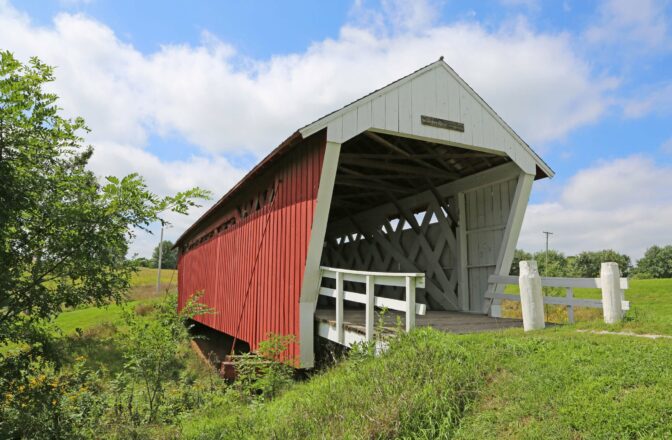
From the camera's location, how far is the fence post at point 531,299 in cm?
566

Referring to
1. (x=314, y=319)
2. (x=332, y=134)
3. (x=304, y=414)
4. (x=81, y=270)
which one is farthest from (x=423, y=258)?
(x=81, y=270)

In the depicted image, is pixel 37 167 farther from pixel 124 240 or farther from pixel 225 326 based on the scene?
pixel 225 326

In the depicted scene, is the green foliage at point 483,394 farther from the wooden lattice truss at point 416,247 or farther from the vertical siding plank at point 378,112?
the wooden lattice truss at point 416,247

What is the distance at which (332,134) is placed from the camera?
21.5 ft

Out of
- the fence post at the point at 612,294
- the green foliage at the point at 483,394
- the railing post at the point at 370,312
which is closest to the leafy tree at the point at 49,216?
the green foliage at the point at 483,394

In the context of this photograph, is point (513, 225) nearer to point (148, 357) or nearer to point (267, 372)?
point (267, 372)

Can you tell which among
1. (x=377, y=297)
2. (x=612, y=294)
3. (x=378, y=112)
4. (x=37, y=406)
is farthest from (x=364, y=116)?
(x=37, y=406)

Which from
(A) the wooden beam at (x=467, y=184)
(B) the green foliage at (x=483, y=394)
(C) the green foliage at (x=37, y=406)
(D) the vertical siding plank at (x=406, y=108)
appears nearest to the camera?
(B) the green foliage at (x=483, y=394)

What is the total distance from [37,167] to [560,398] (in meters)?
4.71

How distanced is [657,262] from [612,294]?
76175 millimetres

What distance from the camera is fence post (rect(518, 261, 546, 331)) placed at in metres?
5.66

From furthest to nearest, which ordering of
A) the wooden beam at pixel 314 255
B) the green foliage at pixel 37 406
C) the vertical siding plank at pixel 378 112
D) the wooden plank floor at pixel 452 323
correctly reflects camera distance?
the vertical siding plank at pixel 378 112 < the wooden beam at pixel 314 255 < the wooden plank floor at pixel 452 323 < the green foliage at pixel 37 406

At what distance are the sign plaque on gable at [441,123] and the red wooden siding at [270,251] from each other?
174cm

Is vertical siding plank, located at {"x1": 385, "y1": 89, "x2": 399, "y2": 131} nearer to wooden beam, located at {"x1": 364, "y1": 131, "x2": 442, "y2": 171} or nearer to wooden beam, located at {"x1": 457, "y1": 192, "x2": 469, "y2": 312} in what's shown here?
wooden beam, located at {"x1": 364, "y1": 131, "x2": 442, "y2": 171}
